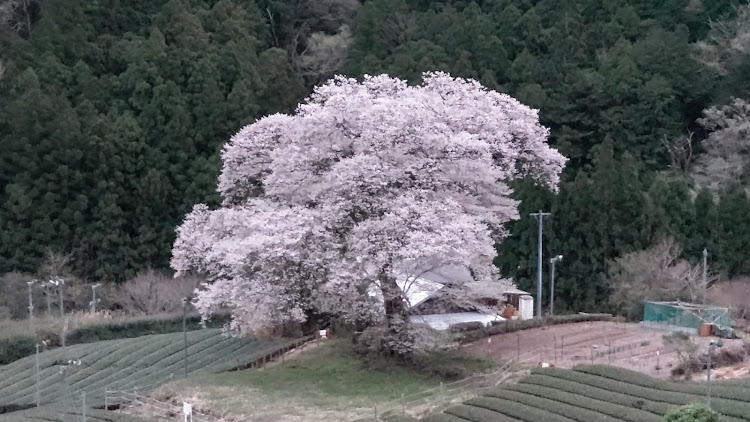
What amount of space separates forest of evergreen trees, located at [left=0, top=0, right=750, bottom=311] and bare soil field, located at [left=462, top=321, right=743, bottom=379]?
12.2 metres

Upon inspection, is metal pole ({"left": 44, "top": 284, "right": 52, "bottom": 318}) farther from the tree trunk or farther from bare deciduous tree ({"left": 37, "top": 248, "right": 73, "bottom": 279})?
the tree trunk

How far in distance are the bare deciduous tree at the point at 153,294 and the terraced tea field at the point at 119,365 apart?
32.6 feet

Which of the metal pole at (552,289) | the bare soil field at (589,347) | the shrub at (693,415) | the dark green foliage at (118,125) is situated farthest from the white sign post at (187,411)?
the dark green foliage at (118,125)

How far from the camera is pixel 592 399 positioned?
71.2 ft

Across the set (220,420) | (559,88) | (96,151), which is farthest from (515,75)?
(220,420)

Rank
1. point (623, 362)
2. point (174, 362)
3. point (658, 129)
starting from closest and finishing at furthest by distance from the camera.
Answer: point (623, 362) → point (174, 362) → point (658, 129)

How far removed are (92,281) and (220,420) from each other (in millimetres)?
28058

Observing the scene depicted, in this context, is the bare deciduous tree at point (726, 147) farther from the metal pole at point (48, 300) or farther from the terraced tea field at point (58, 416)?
the metal pole at point (48, 300)

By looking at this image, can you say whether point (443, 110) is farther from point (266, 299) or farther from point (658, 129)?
point (658, 129)

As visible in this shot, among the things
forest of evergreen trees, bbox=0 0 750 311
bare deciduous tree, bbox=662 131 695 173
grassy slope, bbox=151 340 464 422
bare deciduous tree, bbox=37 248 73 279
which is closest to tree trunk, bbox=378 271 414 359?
grassy slope, bbox=151 340 464 422

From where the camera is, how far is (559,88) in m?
50.3

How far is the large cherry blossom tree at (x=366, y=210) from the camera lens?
→ 25.7 m

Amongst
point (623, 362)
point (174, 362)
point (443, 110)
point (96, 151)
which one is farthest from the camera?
point (96, 151)

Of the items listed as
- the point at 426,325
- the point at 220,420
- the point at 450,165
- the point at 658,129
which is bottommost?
the point at 220,420
